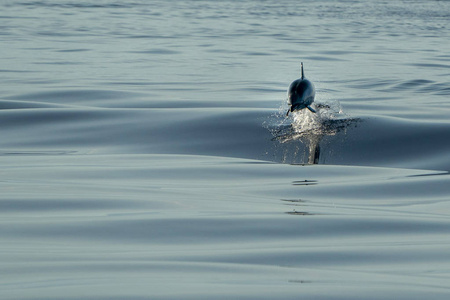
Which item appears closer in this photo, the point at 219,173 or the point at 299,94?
the point at 219,173

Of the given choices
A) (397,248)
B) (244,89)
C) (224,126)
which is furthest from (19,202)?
(244,89)

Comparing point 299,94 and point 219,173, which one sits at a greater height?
point 299,94

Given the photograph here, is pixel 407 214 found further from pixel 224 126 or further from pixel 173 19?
pixel 173 19

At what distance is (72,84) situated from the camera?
643 inches

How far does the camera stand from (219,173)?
7965mm

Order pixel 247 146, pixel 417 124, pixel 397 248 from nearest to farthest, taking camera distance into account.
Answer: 1. pixel 397 248
2. pixel 247 146
3. pixel 417 124

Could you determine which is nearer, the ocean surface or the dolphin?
the ocean surface

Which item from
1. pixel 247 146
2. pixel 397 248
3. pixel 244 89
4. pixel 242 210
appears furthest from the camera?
pixel 244 89

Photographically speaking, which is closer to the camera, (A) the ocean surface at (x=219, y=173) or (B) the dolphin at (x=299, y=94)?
(A) the ocean surface at (x=219, y=173)

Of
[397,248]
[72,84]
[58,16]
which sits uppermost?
[58,16]

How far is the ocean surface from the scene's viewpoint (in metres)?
3.80

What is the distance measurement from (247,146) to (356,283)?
6.84 meters

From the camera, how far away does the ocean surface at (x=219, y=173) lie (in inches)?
150

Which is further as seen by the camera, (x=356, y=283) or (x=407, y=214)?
(x=407, y=214)
